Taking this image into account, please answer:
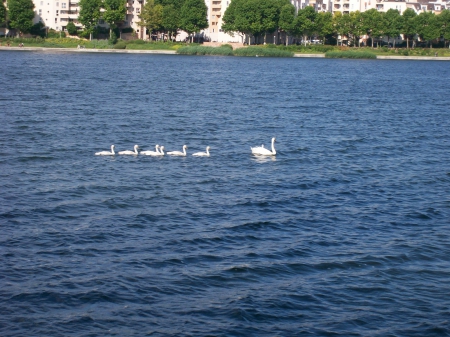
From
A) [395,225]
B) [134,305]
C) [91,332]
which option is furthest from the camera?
[395,225]

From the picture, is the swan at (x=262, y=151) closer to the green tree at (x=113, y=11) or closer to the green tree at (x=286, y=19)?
the green tree at (x=286, y=19)

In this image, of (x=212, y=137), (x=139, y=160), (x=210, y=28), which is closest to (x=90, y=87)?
(x=212, y=137)

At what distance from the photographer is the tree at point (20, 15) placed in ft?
434

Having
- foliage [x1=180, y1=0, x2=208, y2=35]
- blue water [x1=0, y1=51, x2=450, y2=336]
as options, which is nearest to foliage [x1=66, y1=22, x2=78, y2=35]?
foliage [x1=180, y1=0, x2=208, y2=35]

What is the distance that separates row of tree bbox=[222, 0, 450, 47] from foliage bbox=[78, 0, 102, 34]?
24836mm

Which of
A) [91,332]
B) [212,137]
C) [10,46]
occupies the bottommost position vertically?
[91,332]

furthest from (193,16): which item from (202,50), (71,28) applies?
(71,28)

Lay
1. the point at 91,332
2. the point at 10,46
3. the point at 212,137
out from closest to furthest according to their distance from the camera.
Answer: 1. the point at 91,332
2. the point at 212,137
3. the point at 10,46

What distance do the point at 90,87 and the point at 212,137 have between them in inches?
1055

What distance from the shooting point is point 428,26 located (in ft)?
462

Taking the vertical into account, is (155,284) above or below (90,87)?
below

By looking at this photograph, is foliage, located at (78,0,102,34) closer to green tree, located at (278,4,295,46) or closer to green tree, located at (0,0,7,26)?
green tree, located at (0,0,7,26)

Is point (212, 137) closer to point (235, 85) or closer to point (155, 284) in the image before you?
point (155, 284)

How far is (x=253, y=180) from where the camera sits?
1039 inches
